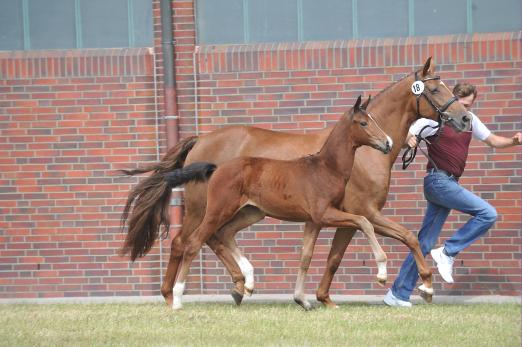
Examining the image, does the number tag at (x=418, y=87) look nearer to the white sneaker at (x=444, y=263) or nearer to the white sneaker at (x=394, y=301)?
the white sneaker at (x=444, y=263)

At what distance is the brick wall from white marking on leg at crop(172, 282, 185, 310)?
1.79 metres

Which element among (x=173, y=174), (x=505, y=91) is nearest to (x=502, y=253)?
(x=505, y=91)

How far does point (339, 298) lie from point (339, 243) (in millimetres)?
1283

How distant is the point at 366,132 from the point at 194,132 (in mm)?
3042

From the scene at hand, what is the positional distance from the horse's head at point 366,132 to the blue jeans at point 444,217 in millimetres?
947

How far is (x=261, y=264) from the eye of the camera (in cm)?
1159

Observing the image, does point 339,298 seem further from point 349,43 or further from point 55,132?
point 55,132

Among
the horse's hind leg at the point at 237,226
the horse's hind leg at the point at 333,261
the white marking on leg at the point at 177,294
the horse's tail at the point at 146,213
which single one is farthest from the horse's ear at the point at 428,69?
the white marking on leg at the point at 177,294

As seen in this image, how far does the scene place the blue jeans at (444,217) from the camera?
386 inches

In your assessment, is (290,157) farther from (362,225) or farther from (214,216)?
(362,225)

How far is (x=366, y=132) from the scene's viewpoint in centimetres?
920

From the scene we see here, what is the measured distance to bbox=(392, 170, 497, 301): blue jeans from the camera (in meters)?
9.80

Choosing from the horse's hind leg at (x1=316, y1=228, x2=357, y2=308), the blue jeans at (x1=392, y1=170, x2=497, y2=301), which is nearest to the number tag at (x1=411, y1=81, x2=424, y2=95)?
the blue jeans at (x1=392, y1=170, x2=497, y2=301)

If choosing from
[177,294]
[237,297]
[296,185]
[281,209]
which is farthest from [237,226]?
[296,185]
